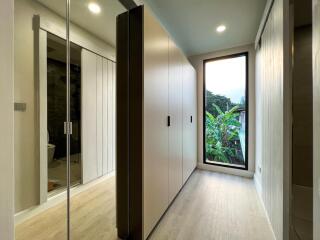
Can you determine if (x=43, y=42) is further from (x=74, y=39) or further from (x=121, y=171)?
(x=121, y=171)

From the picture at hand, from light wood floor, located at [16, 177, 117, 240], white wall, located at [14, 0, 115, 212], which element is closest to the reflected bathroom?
white wall, located at [14, 0, 115, 212]

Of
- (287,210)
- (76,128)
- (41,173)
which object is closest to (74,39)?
(76,128)

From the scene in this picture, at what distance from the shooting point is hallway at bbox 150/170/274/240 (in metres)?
1.70

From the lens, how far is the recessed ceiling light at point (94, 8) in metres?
1.66

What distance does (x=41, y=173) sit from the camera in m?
1.50

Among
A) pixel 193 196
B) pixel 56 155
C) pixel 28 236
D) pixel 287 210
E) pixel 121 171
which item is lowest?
pixel 193 196

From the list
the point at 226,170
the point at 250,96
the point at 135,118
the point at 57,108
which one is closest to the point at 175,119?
the point at 135,118

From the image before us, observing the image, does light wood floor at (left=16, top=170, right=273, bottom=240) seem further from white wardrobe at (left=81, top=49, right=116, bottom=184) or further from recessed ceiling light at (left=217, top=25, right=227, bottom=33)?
recessed ceiling light at (left=217, top=25, right=227, bottom=33)

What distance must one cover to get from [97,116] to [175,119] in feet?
3.37

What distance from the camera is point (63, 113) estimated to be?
1523 millimetres

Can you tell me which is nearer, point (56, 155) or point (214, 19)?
point (56, 155)

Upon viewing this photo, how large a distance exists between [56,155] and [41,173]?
0.68ft

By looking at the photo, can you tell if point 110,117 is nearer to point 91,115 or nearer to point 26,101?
point 91,115

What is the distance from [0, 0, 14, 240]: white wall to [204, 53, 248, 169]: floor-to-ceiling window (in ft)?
11.5
